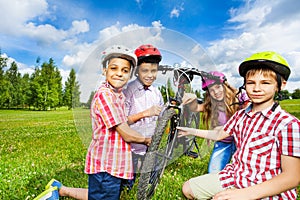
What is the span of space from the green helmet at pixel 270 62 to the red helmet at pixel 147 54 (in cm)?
79

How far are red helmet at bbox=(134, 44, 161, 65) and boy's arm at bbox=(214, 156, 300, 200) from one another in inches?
53.4

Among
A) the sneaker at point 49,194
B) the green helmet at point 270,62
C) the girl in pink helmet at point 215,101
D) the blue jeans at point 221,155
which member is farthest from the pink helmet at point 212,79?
the sneaker at point 49,194

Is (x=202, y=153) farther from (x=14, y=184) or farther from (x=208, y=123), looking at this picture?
(x=14, y=184)

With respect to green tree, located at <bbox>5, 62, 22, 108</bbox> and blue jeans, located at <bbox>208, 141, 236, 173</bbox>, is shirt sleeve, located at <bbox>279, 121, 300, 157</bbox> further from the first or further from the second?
green tree, located at <bbox>5, 62, 22, 108</bbox>

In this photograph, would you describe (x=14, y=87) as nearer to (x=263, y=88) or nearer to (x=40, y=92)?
(x=40, y=92)

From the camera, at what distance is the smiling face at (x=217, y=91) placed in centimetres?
348

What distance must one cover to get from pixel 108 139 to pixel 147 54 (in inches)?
35.3

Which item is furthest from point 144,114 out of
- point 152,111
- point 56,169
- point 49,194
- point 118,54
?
point 56,169

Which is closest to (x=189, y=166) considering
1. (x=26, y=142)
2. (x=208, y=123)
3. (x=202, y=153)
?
(x=202, y=153)

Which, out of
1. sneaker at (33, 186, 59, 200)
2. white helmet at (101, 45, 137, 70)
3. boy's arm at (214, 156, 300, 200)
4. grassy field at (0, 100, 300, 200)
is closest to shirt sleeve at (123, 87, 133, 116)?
white helmet at (101, 45, 137, 70)

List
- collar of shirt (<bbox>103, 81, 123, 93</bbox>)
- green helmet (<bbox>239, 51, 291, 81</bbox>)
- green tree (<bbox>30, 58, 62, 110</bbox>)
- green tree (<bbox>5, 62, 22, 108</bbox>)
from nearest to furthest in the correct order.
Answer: green helmet (<bbox>239, 51, 291, 81</bbox>) → collar of shirt (<bbox>103, 81, 123, 93</bbox>) → green tree (<bbox>30, 58, 62, 110</bbox>) → green tree (<bbox>5, 62, 22, 108</bbox>)

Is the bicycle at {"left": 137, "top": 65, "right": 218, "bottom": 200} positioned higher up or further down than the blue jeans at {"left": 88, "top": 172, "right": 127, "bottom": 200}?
higher up

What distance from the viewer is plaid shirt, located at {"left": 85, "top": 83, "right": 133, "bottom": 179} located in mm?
2826

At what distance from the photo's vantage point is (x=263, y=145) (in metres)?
2.51
